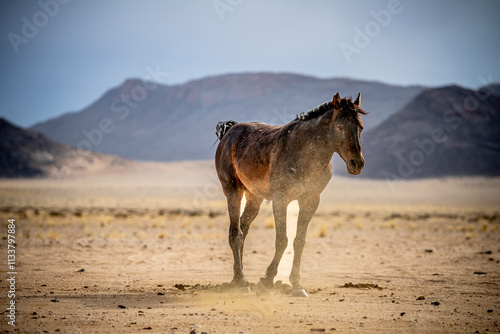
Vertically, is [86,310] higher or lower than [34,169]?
lower

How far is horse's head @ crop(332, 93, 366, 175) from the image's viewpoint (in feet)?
20.3

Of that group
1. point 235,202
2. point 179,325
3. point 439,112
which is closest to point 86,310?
point 179,325

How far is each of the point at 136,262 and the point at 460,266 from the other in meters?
8.14

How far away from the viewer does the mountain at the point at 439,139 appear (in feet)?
292

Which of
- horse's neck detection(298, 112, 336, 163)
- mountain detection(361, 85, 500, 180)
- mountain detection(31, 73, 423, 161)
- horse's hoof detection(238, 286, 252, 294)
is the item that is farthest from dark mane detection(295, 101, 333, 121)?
mountain detection(31, 73, 423, 161)

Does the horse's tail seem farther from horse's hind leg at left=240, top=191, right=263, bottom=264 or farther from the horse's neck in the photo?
the horse's neck

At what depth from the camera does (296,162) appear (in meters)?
6.78

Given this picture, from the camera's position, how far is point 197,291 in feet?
25.1

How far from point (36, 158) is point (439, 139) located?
86401 mm

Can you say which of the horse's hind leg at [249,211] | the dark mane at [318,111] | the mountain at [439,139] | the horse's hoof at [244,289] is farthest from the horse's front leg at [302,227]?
the mountain at [439,139]

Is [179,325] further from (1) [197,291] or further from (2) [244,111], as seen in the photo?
(2) [244,111]

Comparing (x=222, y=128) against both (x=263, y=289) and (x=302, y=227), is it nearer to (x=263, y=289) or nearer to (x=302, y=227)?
(x=302, y=227)

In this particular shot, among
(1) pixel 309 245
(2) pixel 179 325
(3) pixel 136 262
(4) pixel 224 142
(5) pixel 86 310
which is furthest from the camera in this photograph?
(1) pixel 309 245

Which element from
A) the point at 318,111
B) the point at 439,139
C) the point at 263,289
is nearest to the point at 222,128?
the point at 318,111
